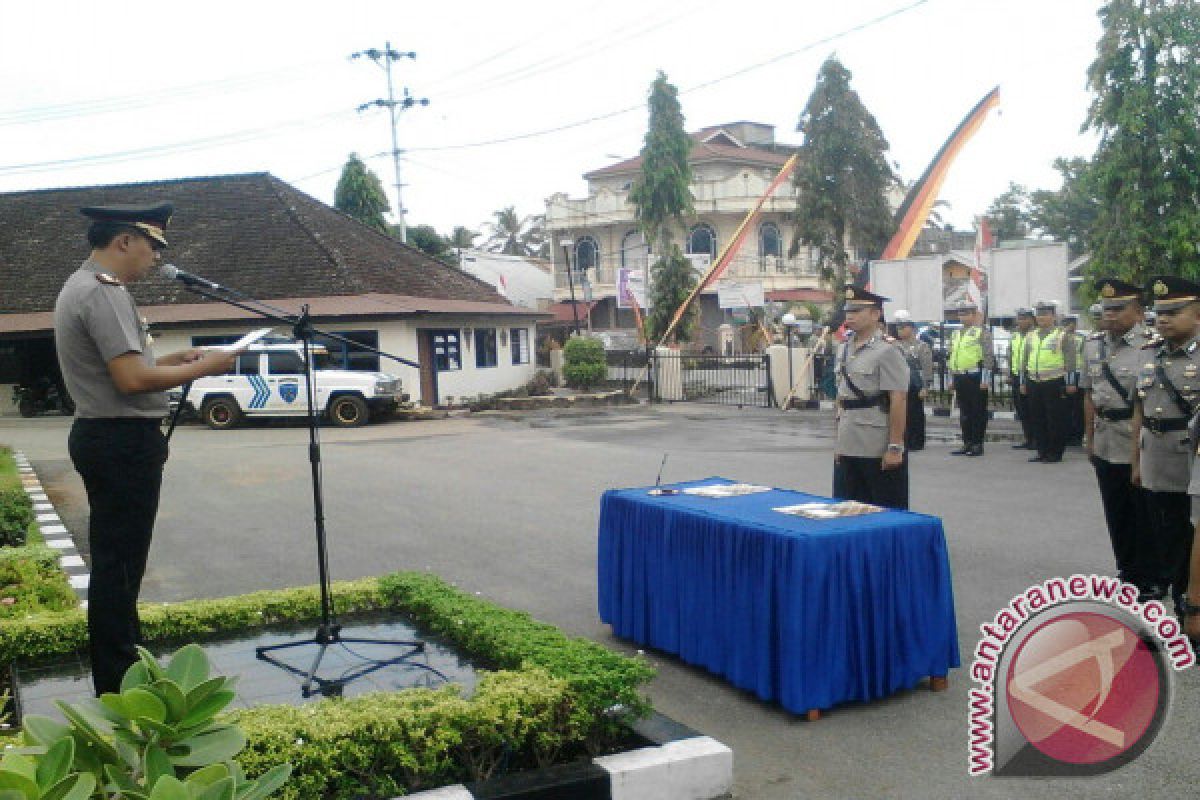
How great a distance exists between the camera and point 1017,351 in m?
14.9

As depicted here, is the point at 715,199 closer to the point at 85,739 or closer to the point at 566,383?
the point at 566,383

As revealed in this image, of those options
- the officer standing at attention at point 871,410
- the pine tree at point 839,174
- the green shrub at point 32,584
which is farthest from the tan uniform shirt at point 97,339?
the pine tree at point 839,174

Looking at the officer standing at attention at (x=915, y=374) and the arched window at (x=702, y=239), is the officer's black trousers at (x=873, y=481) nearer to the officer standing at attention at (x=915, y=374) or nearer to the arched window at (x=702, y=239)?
the officer standing at attention at (x=915, y=374)

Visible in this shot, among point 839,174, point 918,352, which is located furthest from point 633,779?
point 839,174

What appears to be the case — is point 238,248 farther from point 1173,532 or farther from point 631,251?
point 631,251

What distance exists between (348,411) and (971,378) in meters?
13.6

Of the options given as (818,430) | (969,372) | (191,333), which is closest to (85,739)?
(969,372)

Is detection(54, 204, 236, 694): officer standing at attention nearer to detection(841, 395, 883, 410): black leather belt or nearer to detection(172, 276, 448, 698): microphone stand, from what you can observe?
detection(172, 276, 448, 698): microphone stand

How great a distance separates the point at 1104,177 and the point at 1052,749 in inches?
860

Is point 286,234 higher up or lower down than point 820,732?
higher up

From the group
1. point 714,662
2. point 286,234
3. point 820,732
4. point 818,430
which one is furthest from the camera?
point 286,234

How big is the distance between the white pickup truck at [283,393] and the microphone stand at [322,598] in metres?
18.0

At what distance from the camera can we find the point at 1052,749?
9.58 feet

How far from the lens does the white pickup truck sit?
23234 mm
